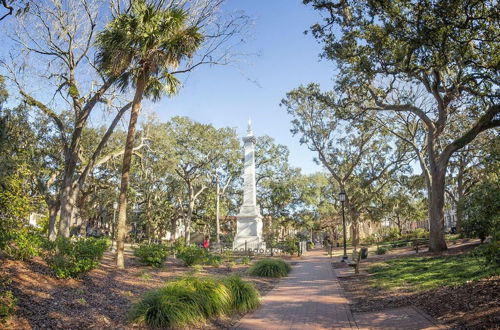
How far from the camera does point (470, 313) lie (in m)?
6.59

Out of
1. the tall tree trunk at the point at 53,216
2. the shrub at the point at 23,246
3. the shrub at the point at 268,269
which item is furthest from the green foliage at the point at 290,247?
the shrub at the point at 23,246

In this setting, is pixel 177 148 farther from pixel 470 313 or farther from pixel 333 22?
pixel 470 313

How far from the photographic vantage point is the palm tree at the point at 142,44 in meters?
13.6

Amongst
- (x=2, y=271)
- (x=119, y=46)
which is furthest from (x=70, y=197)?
(x=2, y=271)

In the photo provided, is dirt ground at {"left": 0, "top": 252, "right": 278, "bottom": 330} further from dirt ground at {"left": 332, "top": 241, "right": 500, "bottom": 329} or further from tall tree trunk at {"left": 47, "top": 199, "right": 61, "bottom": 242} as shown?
tall tree trunk at {"left": 47, "top": 199, "right": 61, "bottom": 242}

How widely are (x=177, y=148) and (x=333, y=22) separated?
2558 centimetres

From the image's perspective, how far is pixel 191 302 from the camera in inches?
280

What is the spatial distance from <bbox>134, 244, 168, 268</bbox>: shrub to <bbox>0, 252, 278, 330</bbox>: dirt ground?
154 inches

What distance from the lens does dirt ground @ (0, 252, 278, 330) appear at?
20.0ft

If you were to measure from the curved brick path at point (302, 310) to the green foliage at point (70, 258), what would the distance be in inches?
166

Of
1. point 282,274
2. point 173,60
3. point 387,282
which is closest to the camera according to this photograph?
point 387,282

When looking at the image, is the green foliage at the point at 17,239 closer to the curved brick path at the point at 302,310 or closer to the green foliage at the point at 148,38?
the curved brick path at the point at 302,310

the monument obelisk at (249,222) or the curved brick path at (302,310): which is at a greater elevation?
the monument obelisk at (249,222)

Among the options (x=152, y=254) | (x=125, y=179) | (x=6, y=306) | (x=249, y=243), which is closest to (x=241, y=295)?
(x=6, y=306)
